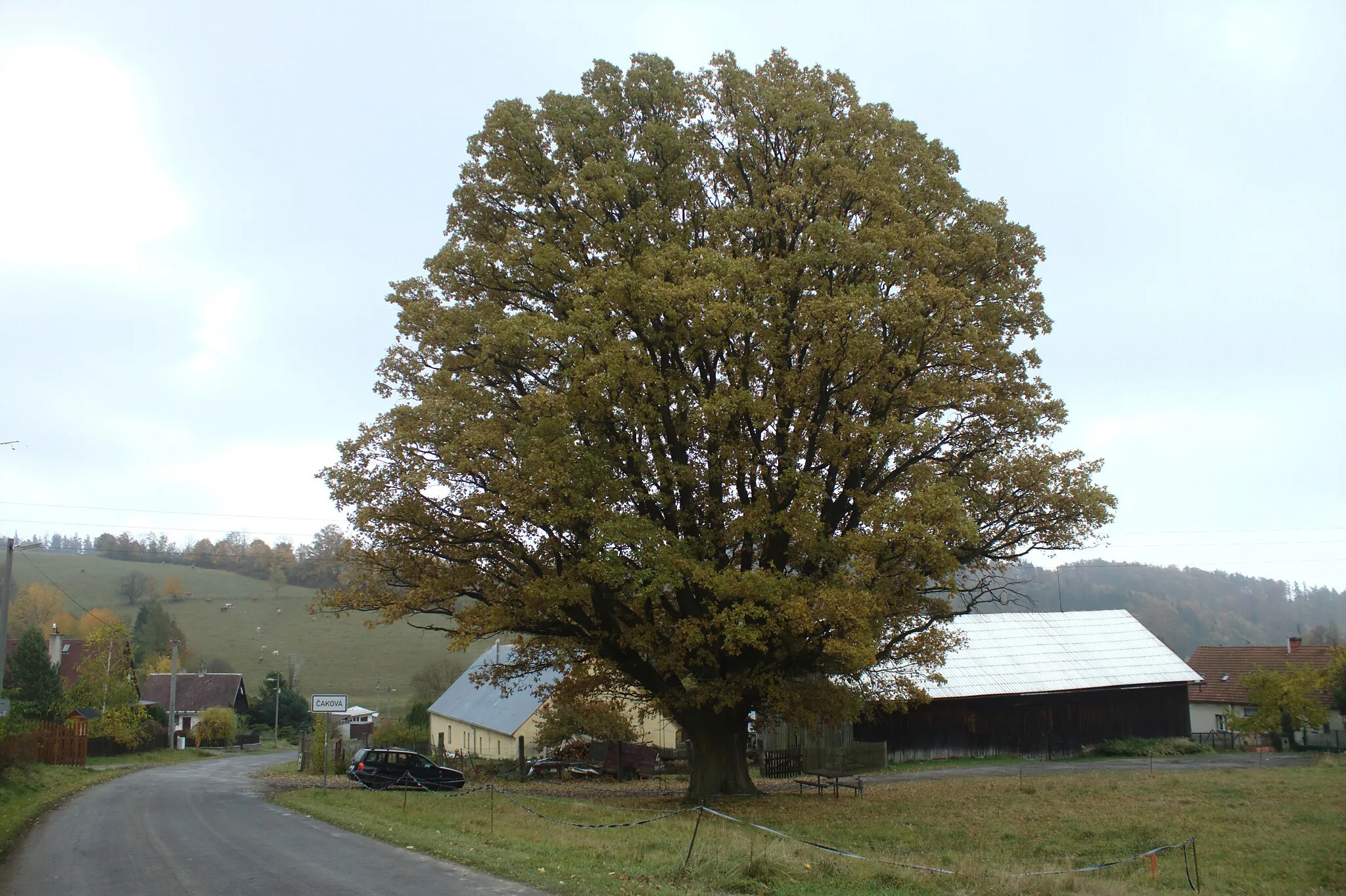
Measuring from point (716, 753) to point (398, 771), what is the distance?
1335 centimetres

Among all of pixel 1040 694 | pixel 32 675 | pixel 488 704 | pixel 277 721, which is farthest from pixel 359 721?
pixel 1040 694

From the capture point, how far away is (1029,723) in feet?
133

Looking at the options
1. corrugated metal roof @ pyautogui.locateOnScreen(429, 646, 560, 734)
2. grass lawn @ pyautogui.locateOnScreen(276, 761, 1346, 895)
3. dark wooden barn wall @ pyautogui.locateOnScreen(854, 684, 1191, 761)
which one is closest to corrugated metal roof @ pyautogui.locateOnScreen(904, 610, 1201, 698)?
dark wooden barn wall @ pyautogui.locateOnScreen(854, 684, 1191, 761)

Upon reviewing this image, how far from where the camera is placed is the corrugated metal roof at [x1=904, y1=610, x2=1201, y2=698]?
4066 centimetres

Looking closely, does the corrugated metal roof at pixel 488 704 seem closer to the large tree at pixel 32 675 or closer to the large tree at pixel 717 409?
the large tree at pixel 32 675

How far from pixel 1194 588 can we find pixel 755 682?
205 metres

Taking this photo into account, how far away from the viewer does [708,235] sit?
2147cm

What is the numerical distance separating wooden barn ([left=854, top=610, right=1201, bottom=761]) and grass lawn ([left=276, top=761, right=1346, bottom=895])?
40.6 ft

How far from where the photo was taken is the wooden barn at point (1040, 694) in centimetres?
3862

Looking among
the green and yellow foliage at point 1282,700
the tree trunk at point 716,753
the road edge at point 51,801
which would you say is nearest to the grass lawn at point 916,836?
the tree trunk at point 716,753

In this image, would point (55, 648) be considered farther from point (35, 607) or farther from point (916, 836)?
→ point (916, 836)

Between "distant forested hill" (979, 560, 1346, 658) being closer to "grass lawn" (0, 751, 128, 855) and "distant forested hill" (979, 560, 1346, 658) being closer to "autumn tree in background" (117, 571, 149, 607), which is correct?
"grass lawn" (0, 751, 128, 855)

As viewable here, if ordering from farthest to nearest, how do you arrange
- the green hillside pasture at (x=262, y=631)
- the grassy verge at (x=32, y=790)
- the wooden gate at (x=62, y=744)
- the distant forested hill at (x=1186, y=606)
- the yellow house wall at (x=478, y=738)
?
the distant forested hill at (x=1186, y=606)
the green hillside pasture at (x=262, y=631)
the yellow house wall at (x=478, y=738)
the wooden gate at (x=62, y=744)
the grassy verge at (x=32, y=790)

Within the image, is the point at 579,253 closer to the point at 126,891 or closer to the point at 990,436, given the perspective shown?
the point at 990,436
